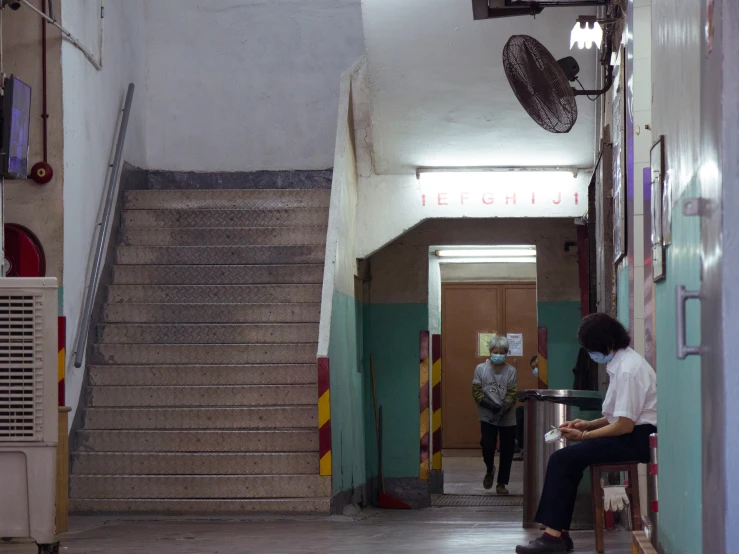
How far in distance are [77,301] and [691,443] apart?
620 centimetres

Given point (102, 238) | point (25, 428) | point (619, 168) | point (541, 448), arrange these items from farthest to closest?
point (102, 238), point (541, 448), point (619, 168), point (25, 428)

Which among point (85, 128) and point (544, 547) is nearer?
point (544, 547)

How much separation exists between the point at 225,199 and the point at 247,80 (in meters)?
1.77

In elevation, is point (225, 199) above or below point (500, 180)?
below

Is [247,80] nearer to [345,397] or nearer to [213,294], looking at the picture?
[213,294]

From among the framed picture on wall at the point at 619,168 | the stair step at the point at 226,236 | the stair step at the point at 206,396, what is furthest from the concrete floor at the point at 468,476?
the framed picture on wall at the point at 619,168

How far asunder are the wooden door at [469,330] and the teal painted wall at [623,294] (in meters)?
9.82

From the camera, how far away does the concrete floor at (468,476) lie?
42.5 ft

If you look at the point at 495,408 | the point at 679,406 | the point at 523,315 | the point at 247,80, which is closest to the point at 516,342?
the point at 523,315

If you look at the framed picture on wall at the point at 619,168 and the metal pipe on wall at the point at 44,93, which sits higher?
the metal pipe on wall at the point at 44,93

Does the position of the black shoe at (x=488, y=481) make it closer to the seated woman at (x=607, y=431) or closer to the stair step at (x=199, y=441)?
the stair step at (x=199, y=441)

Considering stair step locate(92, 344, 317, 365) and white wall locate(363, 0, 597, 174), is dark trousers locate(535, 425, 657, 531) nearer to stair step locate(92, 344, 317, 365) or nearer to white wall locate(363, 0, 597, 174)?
stair step locate(92, 344, 317, 365)

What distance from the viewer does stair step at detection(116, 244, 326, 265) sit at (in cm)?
1000

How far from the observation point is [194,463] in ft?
27.3
